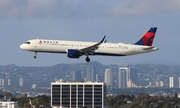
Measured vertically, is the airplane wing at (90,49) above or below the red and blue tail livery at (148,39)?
below

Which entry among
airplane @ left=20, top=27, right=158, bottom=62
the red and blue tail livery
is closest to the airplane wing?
airplane @ left=20, top=27, right=158, bottom=62

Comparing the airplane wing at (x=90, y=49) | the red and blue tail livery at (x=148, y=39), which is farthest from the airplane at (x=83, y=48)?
the red and blue tail livery at (x=148, y=39)

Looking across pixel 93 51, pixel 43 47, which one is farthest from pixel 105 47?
pixel 43 47

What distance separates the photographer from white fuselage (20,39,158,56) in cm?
12644

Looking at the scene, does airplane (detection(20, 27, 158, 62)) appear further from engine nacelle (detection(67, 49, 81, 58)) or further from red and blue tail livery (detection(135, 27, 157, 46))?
red and blue tail livery (detection(135, 27, 157, 46))

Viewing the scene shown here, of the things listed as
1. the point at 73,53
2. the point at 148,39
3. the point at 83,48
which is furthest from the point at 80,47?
the point at 148,39

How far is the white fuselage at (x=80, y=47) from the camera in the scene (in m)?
126

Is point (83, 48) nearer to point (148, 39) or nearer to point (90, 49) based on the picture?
point (90, 49)

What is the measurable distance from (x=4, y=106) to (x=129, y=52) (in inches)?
1766

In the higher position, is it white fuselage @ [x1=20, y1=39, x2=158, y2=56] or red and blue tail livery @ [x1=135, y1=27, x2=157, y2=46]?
red and blue tail livery @ [x1=135, y1=27, x2=157, y2=46]

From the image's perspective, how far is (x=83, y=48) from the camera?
12775 centimetres

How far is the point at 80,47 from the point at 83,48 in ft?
4.50

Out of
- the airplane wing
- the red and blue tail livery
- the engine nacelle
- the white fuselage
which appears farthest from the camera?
the red and blue tail livery

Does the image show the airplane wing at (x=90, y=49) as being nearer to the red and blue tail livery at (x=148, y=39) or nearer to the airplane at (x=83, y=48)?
the airplane at (x=83, y=48)
